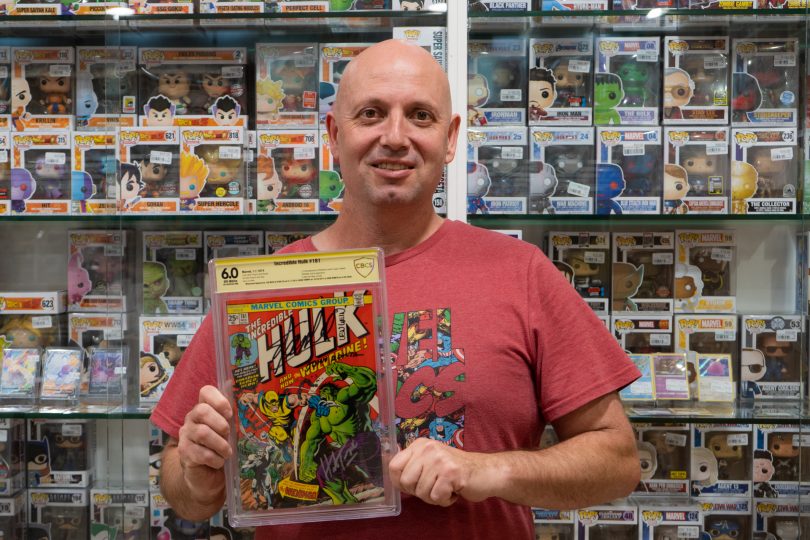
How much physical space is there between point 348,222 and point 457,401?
0.39m

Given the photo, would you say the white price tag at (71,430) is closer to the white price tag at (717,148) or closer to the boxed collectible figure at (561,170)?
the boxed collectible figure at (561,170)

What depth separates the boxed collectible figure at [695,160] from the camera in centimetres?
211

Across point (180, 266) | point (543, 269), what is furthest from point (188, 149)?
point (543, 269)

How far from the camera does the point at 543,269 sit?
4.19 feet

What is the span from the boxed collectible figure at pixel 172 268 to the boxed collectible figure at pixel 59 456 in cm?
43

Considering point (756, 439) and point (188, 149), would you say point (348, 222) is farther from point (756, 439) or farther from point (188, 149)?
point (756, 439)

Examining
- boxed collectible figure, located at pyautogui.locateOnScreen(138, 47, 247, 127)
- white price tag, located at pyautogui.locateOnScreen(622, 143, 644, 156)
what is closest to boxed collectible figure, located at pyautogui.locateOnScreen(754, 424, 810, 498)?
white price tag, located at pyautogui.locateOnScreen(622, 143, 644, 156)

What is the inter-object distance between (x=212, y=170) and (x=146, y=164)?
182mm

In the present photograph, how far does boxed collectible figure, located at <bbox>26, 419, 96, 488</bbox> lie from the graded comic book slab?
1322 mm

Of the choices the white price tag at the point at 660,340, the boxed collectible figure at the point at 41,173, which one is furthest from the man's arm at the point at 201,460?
the white price tag at the point at 660,340

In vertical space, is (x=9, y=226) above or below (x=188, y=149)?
below

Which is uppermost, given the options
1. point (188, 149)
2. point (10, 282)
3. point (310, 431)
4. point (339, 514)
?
point (188, 149)

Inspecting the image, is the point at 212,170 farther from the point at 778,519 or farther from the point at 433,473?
the point at 778,519

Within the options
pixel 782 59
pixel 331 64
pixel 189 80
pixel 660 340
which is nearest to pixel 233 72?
pixel 189 80
